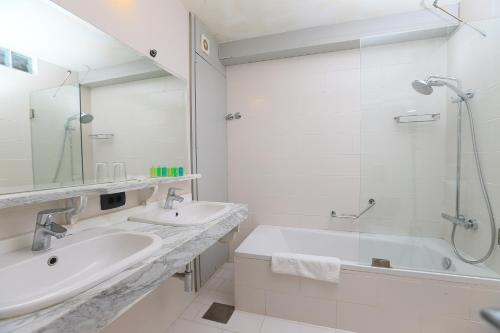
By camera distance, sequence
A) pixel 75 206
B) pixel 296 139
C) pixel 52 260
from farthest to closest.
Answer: pixel 296 139, pixel 75 206, pixel 52 260

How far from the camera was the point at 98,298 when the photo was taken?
58 centimetres

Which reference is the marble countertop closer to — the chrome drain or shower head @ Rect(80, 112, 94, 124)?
the chrome drain

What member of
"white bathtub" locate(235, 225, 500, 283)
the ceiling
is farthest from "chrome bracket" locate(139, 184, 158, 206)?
the ceiling

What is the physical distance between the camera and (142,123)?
151 cm

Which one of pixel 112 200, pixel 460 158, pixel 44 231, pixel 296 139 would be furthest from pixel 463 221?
pixel 44 231

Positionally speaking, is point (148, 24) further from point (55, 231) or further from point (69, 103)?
point (55, 231)

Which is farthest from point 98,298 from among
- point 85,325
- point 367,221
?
point 367,221

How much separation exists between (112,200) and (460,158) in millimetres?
2454

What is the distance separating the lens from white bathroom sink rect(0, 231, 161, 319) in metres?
0.53

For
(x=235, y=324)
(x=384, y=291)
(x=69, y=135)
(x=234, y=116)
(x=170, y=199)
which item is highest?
(x=234, y=116)

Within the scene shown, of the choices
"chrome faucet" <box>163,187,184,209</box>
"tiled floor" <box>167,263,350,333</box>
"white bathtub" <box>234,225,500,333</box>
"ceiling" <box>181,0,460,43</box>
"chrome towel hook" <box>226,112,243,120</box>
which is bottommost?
"tiled floor" <box>167,263,350,333</box>

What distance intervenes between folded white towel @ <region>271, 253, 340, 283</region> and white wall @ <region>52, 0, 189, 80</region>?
165 cm

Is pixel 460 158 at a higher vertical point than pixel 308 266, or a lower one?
higher

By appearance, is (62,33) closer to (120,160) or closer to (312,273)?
(120,160)
